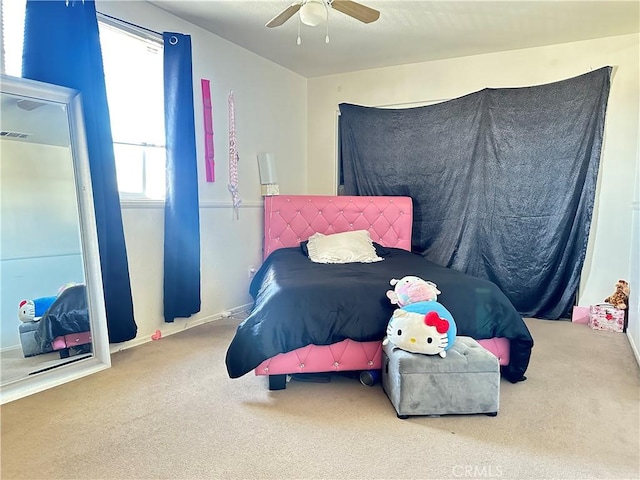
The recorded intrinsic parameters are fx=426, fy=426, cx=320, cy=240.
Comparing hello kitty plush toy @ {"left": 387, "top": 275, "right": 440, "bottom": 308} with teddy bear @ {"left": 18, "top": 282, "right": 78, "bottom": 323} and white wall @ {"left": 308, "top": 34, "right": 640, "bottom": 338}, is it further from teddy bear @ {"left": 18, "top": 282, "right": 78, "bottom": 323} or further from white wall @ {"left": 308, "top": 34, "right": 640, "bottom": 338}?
teddy bear @ {"left": 18, "top": 282, "right": 78, "bottom": 323}

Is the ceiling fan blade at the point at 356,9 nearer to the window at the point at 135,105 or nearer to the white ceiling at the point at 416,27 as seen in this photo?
the white ceiling at the point at 416,27

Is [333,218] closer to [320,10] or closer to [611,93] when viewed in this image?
[320,10]

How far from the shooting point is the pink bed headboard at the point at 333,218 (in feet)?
14.2

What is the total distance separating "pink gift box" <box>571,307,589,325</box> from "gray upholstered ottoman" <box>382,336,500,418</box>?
235cm

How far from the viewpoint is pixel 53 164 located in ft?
8.64

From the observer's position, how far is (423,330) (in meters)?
2.18

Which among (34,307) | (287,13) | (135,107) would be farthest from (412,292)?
(135,107)

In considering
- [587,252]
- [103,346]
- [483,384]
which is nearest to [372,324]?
[483,384]

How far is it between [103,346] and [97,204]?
0.93 meters

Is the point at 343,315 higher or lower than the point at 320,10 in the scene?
lower

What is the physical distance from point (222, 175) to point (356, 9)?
1.99 m

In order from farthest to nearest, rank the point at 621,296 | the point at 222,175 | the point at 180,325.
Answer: the point at 222,175, the point at 621,296, the point at 180,325

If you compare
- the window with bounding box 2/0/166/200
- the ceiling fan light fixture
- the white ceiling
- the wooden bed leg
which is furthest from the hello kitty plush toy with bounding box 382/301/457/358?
the white ceiling

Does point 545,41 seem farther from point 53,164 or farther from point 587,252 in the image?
point 53,164
